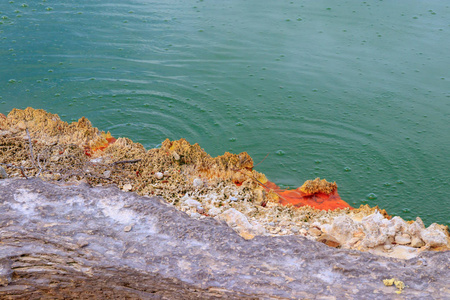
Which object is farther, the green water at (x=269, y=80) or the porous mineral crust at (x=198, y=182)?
the green water at (x=269, y=80)

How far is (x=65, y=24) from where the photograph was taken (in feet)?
24.1

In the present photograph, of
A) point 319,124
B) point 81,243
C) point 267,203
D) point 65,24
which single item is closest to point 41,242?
point 81,243

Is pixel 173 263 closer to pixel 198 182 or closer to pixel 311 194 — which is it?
pixel 198 182

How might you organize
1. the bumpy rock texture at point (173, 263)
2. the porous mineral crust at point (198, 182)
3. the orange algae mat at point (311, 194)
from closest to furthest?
the bumpy rock texture at point (173, 263)
the porous mineral crust at point (198, 182)
the orange algae mat at point (311, 194)

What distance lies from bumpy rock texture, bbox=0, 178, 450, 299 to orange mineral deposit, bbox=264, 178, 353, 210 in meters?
1.34

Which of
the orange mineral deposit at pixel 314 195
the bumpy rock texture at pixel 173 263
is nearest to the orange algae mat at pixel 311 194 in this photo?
the orange mineral deposit at pixel 314 195

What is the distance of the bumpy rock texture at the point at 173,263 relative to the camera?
2.38m

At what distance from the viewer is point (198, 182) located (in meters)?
3.74

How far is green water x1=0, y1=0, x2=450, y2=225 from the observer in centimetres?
498

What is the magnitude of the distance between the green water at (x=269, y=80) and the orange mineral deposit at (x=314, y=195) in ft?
0.91

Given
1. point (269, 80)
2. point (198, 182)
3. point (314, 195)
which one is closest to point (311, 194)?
point (314, 195)

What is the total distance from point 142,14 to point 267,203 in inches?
213

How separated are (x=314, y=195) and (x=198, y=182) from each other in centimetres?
124

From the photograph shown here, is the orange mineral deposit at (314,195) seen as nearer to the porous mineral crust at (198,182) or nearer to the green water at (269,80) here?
the porous mineral crust at (198,182)
